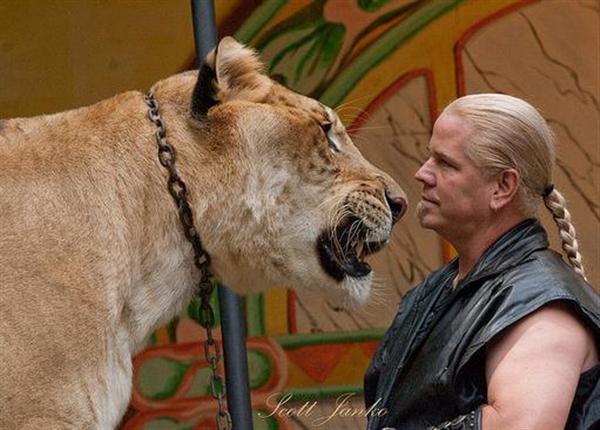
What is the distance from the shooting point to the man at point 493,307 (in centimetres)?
316

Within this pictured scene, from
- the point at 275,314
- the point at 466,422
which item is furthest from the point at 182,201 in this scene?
the point at 275,314

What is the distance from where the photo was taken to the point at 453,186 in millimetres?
3561

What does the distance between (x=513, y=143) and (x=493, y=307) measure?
1.38 feet

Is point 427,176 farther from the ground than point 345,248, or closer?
farther from the ground

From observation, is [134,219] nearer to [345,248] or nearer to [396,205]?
[345,248]

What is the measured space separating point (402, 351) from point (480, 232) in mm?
341

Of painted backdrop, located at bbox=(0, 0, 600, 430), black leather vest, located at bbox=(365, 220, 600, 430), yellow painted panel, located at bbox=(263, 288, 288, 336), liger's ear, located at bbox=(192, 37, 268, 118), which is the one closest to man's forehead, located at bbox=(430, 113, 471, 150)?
black leather vest, located at bbox=(365, 220, 600, 430)

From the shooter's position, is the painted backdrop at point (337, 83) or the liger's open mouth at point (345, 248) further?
the painted backdrop at point (337, 83)

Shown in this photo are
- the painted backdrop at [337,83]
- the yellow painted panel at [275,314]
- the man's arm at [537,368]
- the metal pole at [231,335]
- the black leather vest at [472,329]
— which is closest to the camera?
the man's arm at [537,368]

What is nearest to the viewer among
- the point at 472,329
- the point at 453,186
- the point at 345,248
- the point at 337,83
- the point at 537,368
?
the point at 537,368

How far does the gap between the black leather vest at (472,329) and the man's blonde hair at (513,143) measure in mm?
89

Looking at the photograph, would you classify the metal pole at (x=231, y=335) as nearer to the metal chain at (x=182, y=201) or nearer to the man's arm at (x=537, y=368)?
the metal chain at (x=182, y=201)

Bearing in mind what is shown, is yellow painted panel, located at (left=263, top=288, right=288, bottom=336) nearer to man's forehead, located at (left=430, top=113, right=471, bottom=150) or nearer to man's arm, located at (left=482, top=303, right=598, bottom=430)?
man's forehead, located at (left=430, top=113, right=471, bottom=150)

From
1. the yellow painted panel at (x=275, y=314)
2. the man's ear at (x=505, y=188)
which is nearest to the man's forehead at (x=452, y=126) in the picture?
the man's ear at (x=505, y=188)
